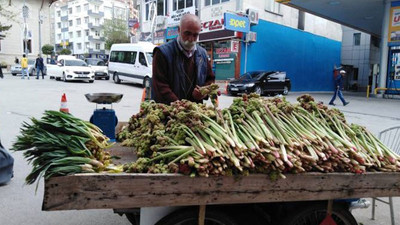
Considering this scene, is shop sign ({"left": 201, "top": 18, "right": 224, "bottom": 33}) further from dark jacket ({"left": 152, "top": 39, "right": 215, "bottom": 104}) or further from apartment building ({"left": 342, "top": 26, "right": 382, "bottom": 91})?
dark jacket ({"left": 152, "top": 39, "right": 215, "bottom": 104})

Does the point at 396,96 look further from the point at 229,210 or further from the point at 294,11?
the point at 229,210

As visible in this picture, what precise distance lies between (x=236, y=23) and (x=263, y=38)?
337cm

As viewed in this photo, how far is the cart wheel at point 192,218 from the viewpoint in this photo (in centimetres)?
226

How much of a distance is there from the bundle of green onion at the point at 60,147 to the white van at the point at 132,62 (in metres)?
15.3

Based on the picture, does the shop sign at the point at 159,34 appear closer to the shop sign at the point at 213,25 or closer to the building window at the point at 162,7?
the building window at the point at 162,7

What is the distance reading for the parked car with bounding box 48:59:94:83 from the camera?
21109 mm

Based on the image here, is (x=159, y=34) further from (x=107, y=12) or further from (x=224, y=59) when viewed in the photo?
(x=107, y=12)

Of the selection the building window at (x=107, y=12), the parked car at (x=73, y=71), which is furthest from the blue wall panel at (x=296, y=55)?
the building window at (x=107, y=12)

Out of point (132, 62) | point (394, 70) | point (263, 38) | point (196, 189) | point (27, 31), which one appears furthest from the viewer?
point (27, 31)


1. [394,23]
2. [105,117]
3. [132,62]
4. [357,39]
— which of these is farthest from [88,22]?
[105,117]

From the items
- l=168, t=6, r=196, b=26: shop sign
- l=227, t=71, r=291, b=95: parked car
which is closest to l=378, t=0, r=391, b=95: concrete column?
l=227, t=71, r=291, b=95: parked car

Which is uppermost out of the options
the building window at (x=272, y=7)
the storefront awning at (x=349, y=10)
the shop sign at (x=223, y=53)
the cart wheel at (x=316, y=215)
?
the building window at (x=272, y=7)

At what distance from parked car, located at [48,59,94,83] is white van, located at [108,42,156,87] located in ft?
5.16

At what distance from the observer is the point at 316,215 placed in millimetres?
2658
